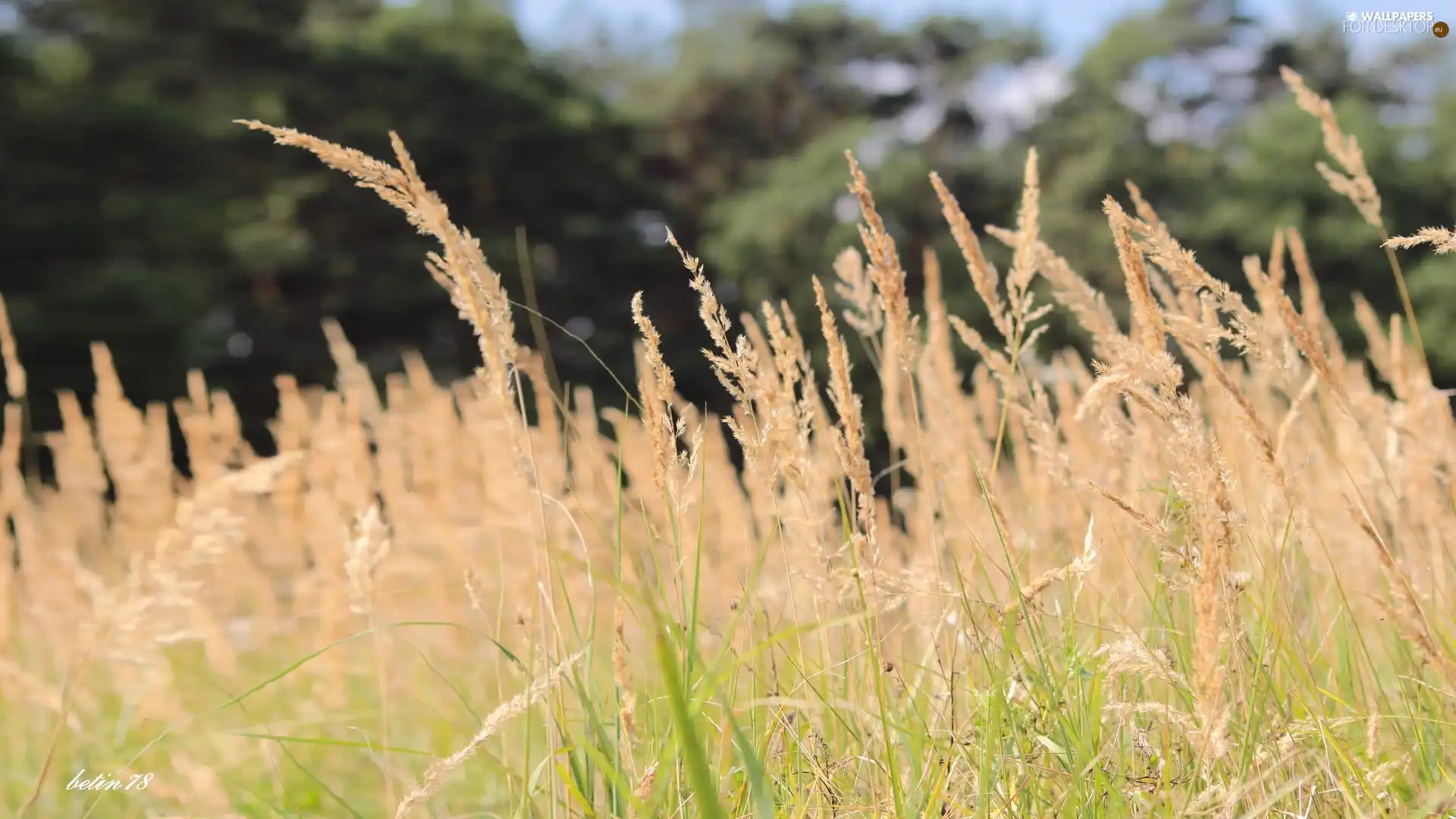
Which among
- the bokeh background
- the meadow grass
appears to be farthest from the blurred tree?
the meadow grass

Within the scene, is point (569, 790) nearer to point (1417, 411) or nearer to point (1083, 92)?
point (1417, 411)

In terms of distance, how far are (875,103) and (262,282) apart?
47.3ft

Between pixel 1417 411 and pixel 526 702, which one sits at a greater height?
pixel 526 702

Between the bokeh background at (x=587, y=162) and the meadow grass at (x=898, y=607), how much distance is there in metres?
12.3

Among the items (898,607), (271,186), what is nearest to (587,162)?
(271,186)

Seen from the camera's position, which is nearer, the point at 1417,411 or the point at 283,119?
the point at 1417,411

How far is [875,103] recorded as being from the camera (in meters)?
25.4

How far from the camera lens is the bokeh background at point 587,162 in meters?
13.4

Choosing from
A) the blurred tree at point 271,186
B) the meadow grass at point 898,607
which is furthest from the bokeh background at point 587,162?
the meadow grass at point 898,607

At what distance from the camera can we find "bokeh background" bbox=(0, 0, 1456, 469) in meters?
13.4

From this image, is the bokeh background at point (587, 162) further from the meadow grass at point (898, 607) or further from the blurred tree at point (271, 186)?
the meadow grass at point (898, 607)

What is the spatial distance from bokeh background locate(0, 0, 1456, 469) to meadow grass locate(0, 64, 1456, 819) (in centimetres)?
1232

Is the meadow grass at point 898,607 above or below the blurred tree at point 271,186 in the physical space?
below

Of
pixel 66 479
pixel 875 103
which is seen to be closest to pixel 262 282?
pixel 875 103
